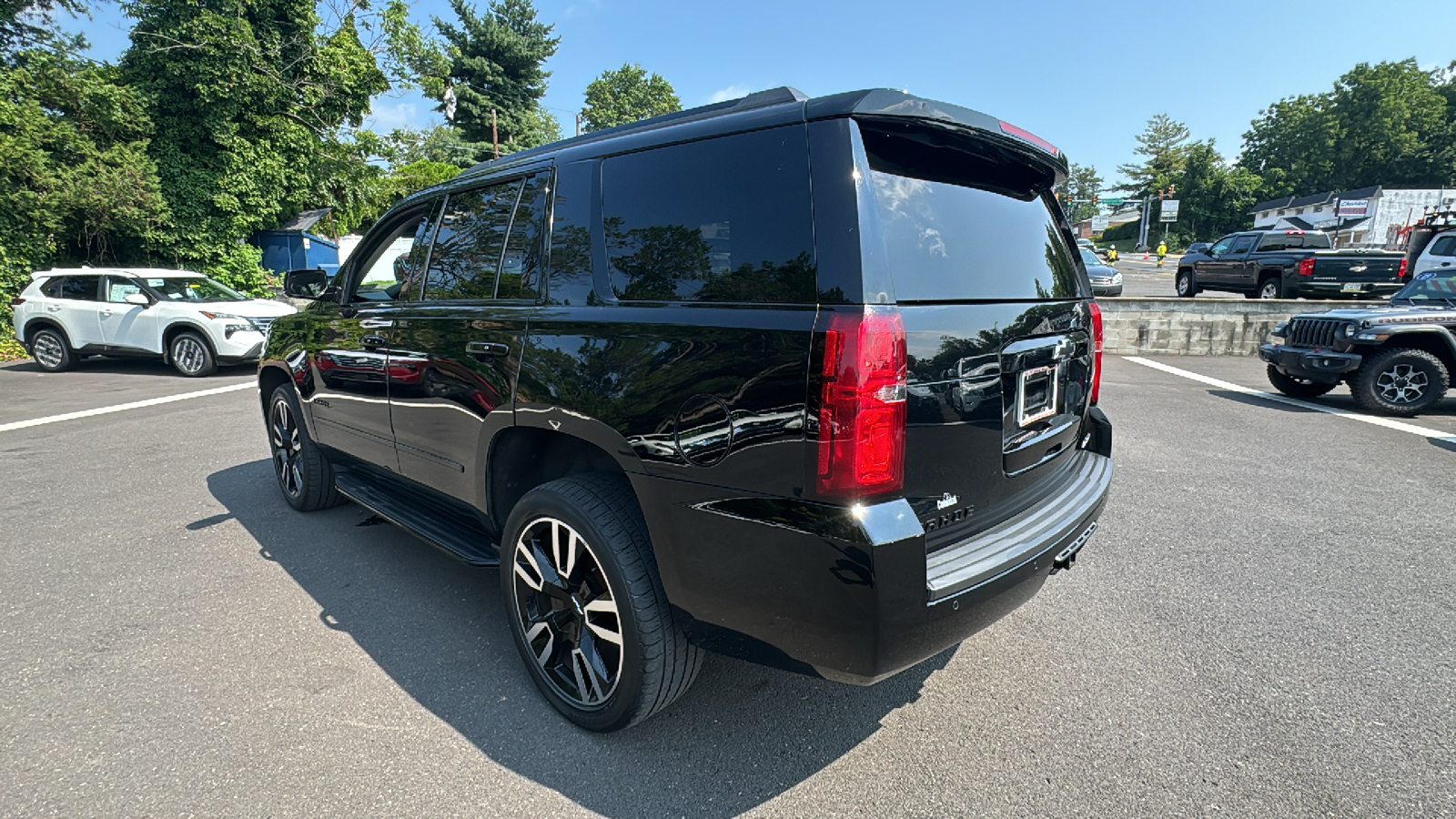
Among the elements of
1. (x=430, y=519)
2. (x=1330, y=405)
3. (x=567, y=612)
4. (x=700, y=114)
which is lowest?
(x=1330, y=405)

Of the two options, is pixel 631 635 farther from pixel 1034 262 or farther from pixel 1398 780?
pixel 1398 780

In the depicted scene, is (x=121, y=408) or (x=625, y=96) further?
(x=625, y=96)

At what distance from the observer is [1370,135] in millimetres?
66812

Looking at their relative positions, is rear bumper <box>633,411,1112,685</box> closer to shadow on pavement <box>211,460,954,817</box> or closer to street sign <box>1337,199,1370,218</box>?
shadow on pavement <box>211,460,954,817</box>

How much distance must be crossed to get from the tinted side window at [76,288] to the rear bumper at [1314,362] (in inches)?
656

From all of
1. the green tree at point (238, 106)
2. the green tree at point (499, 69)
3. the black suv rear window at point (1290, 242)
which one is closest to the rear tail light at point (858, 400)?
the green tree at point (238, 106)

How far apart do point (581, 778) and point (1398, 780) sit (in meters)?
2.43

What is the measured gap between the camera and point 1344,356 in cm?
736

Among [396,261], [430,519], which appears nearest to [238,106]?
[396,261]

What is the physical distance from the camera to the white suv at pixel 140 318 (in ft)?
34.3

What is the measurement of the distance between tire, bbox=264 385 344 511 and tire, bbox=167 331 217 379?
7693 millimetres

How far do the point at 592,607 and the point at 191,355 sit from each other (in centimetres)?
1151

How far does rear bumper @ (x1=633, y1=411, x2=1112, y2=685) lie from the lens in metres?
1.68

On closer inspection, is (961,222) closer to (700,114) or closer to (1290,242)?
(700,114)
